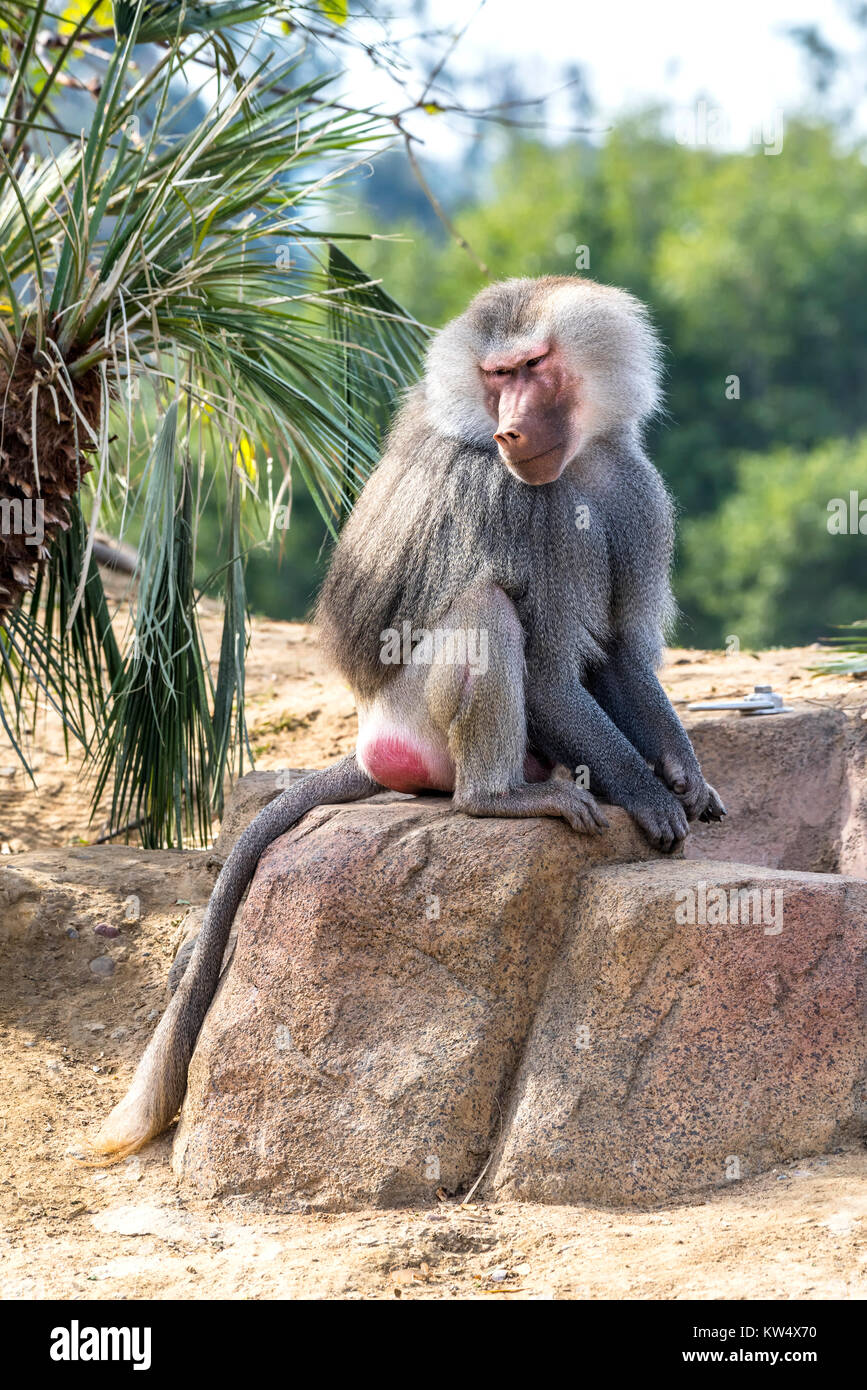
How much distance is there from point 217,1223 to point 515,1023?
84cm

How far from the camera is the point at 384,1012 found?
11.5 feet

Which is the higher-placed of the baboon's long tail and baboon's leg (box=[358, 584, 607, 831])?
baboon's leg (box=[358, 584, 607, 831])

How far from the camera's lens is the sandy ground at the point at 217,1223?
2756mm

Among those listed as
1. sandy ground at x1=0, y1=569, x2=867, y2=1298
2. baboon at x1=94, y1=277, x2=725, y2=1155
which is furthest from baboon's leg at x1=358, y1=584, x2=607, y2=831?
sandy ground at x1=0, y1=569, x2=867, y2=1298

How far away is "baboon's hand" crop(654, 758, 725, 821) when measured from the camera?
12.7ft

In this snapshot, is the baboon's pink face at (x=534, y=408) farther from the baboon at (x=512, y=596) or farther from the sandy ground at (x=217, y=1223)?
the sandy ground at (x=217, y=1223)

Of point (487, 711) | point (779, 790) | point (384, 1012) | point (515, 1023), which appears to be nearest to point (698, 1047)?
point (515, 1023)

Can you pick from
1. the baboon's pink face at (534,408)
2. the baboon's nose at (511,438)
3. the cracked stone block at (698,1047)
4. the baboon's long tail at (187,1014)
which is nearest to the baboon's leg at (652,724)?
the cracked stone block at (698,1047)

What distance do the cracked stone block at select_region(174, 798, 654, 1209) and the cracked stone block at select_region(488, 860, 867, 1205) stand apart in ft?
0.47

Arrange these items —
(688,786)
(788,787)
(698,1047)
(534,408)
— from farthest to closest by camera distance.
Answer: (788,787)
(688,786)
(534,408)
(698,1047)

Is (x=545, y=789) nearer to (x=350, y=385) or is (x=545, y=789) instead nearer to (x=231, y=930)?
(x=231, y=930)

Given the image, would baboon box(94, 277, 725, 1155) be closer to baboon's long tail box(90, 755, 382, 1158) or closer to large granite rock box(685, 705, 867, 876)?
baboon's long tail box(90, 755, 382, 1158)

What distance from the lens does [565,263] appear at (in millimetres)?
26469

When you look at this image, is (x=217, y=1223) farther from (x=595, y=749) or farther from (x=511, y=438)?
(x=511, y=438)
